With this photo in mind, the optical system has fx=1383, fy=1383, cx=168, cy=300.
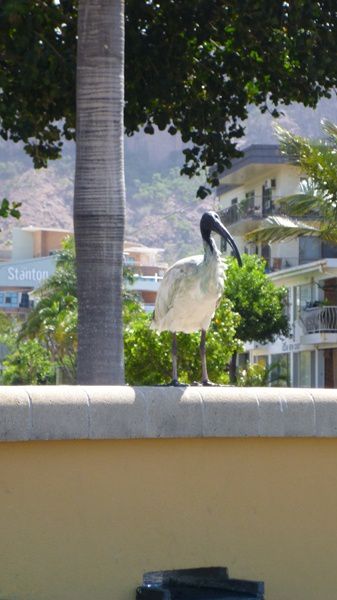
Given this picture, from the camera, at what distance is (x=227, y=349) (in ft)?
143

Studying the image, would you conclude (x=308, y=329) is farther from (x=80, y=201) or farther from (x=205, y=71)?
(x=80, y=201)

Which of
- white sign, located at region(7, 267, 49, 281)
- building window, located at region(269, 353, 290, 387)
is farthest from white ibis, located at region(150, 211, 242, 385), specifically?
white sign, located at region(7, 267, 49, 281)

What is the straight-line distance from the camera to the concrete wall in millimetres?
6371

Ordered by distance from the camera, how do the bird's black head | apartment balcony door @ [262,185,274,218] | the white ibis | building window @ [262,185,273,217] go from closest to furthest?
1. the white ibis
2. the bird's black head
3. apartment balcony door @ [262,185,274,218]
4. building window @ [262,185,273,217]

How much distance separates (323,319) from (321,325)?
260 millimetres

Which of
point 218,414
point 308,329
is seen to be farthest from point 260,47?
point 308,329

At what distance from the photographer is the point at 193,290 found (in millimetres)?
8609

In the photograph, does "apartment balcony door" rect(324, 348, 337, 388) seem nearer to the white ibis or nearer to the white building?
the white building

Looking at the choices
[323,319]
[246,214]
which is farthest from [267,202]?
[323,319]

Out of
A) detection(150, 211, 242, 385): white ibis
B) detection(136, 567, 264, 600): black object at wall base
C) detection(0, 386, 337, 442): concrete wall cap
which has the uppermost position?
detection(150, 211, 242, 385): white ibis

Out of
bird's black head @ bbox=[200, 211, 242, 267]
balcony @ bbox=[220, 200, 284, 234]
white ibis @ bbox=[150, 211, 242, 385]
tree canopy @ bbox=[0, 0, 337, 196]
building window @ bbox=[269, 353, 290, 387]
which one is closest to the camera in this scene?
white ibis @ bbox=[150, 211, 242, 385]

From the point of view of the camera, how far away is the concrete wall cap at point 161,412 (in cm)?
620

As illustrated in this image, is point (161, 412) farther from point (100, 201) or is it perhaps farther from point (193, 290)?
point (100, 201)

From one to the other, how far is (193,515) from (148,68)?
8037mm
